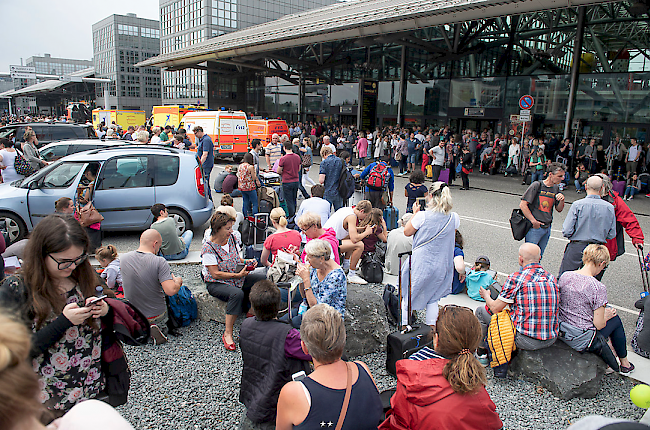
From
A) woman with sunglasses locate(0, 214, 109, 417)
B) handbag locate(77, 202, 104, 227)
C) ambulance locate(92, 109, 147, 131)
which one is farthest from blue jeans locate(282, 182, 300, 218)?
ambulance locate(92, 109, 147, 131)

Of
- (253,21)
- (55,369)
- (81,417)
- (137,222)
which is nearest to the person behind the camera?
(81,417)

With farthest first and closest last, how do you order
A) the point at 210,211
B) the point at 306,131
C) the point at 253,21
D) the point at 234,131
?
1. the point at 253,21
2. the point at 306,131
3. the point at 234,131
4. the point at 210,211

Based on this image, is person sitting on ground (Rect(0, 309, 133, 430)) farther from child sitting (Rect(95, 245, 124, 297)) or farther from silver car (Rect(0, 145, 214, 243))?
silver car (Rect(0, 145, 214, 243))

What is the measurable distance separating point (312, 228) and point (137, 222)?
4.34 metres

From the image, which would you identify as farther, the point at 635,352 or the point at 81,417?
the point at 635,352

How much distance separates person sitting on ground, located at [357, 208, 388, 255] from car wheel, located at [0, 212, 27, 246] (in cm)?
584

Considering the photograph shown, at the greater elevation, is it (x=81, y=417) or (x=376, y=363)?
(x=81, y=417)

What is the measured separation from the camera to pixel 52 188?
7469mm

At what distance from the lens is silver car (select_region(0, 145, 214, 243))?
7.36 m

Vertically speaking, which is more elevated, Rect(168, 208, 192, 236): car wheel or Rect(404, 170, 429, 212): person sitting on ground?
Rect(404, 170, 429, 212): person sitting on ground

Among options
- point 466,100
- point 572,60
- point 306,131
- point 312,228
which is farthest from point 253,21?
point 312,228

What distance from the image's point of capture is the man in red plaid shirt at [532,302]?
391 cm

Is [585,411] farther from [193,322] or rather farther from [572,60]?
[572,60]

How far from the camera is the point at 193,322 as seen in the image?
510 cm
